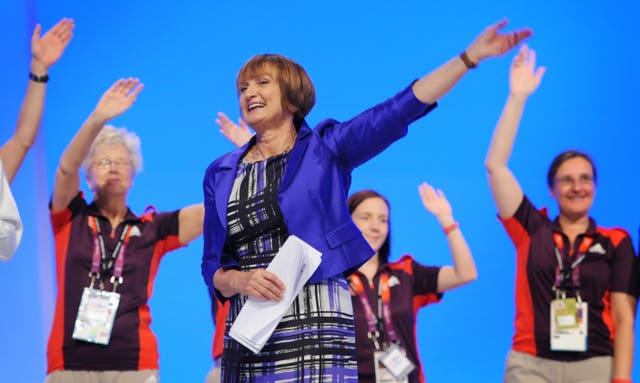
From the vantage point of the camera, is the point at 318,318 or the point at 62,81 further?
the point at 62,81

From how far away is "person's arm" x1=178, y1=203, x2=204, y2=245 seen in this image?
12.6ft

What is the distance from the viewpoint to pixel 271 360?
204 centimetres

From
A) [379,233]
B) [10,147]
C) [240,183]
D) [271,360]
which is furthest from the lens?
[379,233]

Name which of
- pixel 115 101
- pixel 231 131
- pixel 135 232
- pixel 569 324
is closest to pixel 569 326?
pixel 569 324

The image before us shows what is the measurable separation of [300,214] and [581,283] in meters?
2.04

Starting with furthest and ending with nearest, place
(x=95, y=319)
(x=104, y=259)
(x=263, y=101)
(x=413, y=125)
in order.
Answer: (x=413, y=125) → (x=104, y=259) → (x=95, y=319) → (x=263, y=101)

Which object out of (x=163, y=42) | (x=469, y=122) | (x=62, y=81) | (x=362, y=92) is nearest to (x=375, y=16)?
(x=362, y=92)

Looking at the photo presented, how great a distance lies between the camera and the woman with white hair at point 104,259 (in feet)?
11.6

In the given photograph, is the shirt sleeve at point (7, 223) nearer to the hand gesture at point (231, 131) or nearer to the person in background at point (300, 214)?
the person in background at point (300, 214)

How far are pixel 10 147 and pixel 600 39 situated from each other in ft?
12.0

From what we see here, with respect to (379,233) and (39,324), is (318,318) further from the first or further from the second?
(39,324)

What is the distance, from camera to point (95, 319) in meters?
3.53

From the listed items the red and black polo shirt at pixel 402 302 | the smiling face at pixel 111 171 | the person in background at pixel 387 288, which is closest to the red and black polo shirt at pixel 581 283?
the person in background at pixel 387 288

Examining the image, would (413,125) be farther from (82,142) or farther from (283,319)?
(283,319)
